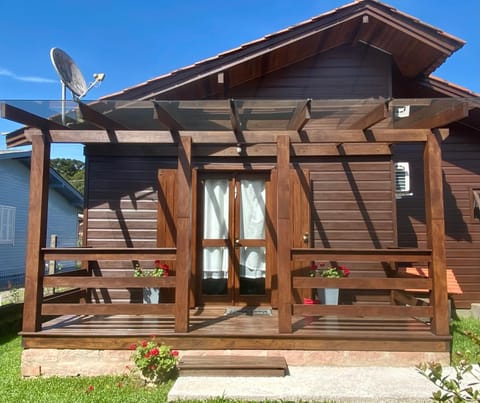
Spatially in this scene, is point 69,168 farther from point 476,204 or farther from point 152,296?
point 476,204

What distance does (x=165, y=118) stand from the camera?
13.3 feet

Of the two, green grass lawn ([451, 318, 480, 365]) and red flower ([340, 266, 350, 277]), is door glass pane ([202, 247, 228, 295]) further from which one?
green grass lawn ([451, 318, 480, 365])

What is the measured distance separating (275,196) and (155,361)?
8.92 ft

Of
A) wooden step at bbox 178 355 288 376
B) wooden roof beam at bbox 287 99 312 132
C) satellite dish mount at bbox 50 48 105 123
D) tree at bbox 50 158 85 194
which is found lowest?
wooden step at bbox 178 355 288 376

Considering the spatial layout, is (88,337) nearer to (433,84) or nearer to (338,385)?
(338,385)

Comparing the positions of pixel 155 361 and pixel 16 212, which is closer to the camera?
pixel 155 361

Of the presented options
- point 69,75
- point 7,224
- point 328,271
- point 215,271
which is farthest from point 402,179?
point 7,224

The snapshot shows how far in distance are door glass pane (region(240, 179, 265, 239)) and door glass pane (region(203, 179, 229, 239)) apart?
0.23m

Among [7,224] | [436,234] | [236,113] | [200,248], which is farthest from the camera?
[7,224]

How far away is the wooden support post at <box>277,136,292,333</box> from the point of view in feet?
12.9

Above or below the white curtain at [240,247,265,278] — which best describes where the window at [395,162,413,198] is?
above

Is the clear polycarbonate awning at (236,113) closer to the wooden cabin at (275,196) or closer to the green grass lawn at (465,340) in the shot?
the wooden cabin at (275,196)

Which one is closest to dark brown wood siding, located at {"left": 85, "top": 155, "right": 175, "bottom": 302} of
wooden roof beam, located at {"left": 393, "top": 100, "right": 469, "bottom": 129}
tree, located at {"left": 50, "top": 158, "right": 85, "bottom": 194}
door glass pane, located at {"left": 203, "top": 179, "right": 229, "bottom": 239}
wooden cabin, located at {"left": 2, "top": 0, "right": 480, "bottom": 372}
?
wooden cabin, located at {"left": 2, "top": 0, "right": 480, "bottom": 372}

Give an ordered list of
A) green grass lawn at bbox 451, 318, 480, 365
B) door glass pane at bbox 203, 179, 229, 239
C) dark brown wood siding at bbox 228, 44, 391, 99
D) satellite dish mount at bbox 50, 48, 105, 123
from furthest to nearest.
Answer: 1. dark brown wood siding at bbox 228, 44, 391, 99
2. door glass pane at bbox 203, 179, 229, 239
3. satellite dish mount at bbox 50, 48, 105, 123
4. green grass lawn at bbox 451, 318, 480, 365
